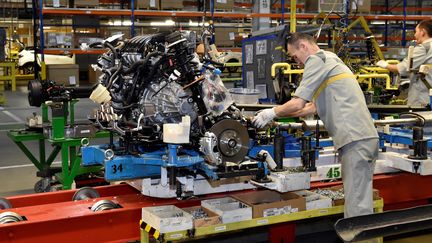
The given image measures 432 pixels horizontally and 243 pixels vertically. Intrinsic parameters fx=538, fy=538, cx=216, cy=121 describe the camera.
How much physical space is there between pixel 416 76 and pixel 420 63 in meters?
0.26

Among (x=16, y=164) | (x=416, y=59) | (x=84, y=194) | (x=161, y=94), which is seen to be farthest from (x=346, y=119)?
(x=16, y=164)

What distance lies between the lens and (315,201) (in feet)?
14.6

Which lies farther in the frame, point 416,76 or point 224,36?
point 224,36

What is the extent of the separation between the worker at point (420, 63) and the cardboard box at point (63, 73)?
7.10 metres

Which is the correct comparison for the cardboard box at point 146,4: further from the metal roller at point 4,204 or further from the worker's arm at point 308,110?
the metal roller at point 4,204

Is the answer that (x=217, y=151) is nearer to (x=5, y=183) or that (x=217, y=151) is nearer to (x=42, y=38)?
(x=5, y=183)

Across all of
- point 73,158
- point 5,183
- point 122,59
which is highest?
point 122,59

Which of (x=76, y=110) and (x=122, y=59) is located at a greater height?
(x=122, y=59)

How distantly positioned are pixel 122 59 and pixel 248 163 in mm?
1373

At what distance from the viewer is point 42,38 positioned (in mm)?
11891

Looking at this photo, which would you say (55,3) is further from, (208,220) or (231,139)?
(208,220)

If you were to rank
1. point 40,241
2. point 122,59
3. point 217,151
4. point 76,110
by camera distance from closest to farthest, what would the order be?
point 40,241, point 217,151, point 122,59, point 76,110

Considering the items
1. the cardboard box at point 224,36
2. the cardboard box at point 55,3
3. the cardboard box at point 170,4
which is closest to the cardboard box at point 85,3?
the cardboard box at point 55,3

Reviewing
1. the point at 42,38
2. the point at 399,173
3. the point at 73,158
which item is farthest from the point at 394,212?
the point at 42,38
